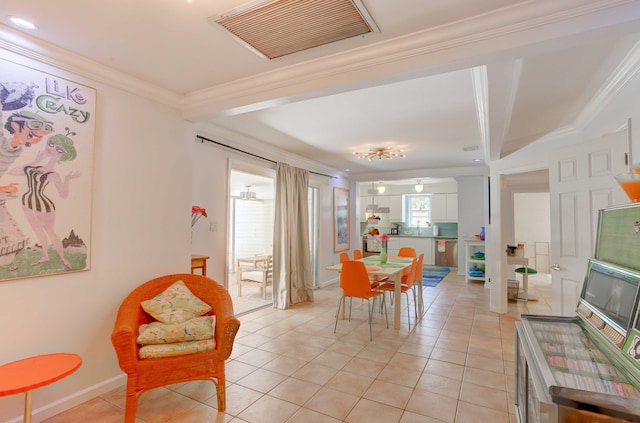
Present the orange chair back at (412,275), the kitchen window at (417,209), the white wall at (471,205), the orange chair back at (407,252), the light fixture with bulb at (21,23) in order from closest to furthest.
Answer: the light fixture with bulb at (21,23)
the orange chair back at (412,275)
the orange chair back at (407,252)
the white wall at (471,205)
the kitchen window at (417,209)

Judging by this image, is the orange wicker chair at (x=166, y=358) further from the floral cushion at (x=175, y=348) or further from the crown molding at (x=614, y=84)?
the crown molding at (x=614, y=84)

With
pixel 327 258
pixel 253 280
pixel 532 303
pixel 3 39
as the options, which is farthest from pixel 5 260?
pixel 532 303

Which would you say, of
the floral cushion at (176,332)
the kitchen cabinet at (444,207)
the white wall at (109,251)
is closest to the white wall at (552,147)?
the floral cushion at (176,332)

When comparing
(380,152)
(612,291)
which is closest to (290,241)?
(380,152)

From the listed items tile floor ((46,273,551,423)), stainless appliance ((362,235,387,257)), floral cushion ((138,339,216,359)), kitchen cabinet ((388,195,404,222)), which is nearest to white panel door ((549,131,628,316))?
tile floor ((46,273,551,423))

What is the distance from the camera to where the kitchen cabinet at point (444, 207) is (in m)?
9.22

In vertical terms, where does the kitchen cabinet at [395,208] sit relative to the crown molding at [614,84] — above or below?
below

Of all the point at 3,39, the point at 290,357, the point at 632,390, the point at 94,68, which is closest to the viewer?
the point at 632,390

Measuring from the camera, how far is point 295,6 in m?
1.62

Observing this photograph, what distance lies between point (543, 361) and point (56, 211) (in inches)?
115

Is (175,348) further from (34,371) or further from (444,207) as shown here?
(444,207)

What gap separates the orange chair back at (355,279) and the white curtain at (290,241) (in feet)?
4.44

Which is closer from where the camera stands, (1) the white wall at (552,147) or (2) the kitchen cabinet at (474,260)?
(1) the white wall at (552,147)

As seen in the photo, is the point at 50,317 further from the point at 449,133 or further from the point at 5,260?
the point at 449,133
